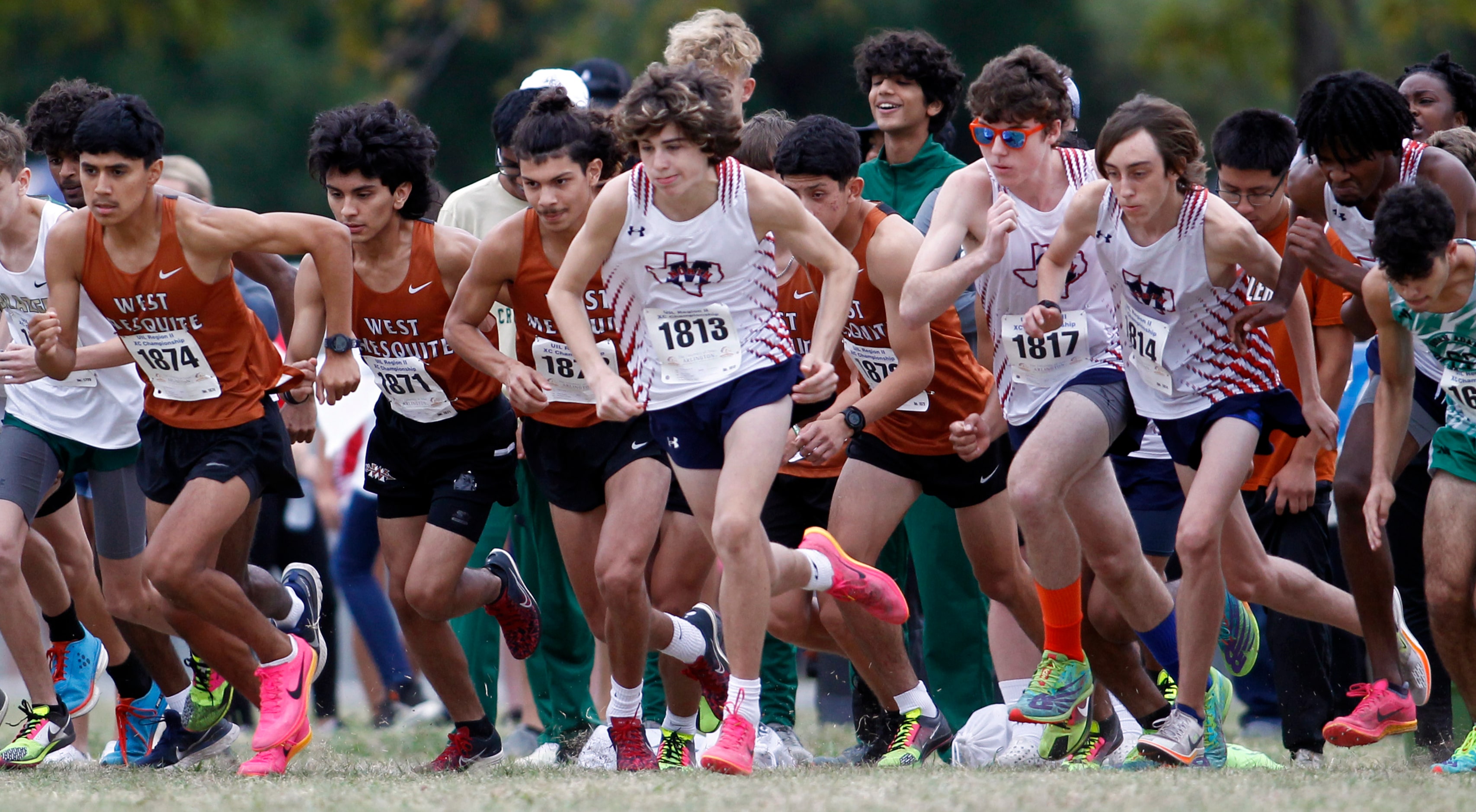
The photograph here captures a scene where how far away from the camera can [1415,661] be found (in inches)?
248

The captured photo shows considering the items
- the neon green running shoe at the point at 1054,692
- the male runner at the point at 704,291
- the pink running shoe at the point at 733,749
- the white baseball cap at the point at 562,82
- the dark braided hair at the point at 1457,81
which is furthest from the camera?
the white baseball cap at the point at 562,82

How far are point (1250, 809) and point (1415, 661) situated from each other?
7.06 feet

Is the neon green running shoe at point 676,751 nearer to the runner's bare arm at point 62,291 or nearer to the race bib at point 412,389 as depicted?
the race bib at point 412,389


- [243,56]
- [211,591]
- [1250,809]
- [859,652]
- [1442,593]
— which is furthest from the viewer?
[243,56]

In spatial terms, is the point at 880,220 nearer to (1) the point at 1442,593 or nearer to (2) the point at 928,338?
(2) the point at 928,338

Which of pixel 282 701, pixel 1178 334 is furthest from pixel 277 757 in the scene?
pixel 1178 334

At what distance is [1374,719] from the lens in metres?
5.96

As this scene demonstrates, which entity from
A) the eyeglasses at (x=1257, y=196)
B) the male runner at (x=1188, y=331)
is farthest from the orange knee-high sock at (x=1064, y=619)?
the eyeglasses at (x=1257, y=196)

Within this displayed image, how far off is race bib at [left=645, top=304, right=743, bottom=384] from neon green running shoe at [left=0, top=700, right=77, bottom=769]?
285 centimetres

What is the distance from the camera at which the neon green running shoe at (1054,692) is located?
579cm

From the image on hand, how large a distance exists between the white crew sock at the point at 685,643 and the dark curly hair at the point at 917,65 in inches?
88.3

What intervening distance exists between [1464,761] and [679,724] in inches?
102

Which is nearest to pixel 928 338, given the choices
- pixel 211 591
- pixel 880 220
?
pixel 880 220

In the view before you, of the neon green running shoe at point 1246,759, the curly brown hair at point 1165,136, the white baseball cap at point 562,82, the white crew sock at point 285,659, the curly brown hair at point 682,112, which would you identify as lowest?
the neon green running shoe at point 1246,759
